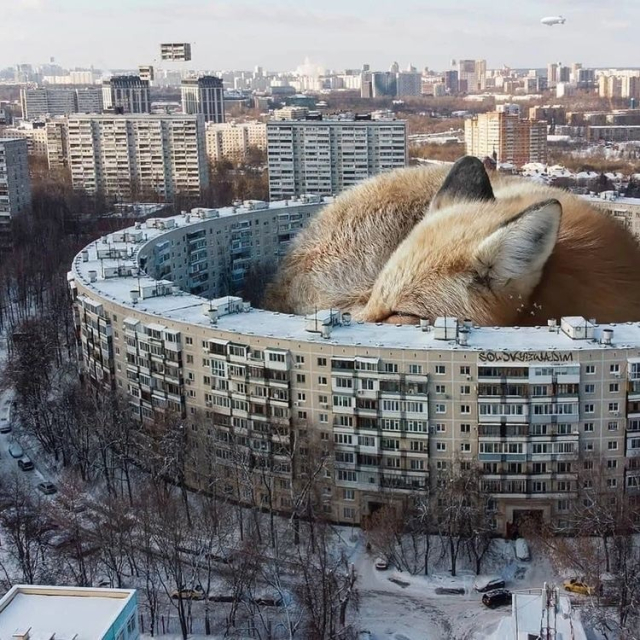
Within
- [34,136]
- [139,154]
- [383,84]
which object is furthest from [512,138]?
[383,84]

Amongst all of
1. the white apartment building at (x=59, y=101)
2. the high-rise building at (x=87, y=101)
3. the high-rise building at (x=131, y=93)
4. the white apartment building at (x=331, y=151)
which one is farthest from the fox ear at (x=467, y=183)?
the white apartment building at (x=59, y=101)

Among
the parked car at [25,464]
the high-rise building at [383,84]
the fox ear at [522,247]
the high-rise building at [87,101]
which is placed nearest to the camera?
the fox ear at [522,247]

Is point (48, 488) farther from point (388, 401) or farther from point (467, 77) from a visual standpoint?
point (467, 77)

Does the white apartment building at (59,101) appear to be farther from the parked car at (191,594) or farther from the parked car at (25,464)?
the parked car at (191,594)

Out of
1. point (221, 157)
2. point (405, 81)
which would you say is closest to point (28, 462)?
point (221, 157)

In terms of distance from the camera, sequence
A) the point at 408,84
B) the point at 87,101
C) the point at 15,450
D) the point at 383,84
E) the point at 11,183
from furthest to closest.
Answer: the point at 408,84 < the point at 383,84 < the point at 87,101 < the point at 11,183 < the point at 15,450

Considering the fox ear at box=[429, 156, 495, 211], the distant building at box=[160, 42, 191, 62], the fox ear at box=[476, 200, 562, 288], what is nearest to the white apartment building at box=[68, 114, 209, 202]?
the distant building at box=[160, 42, 191, 62]
